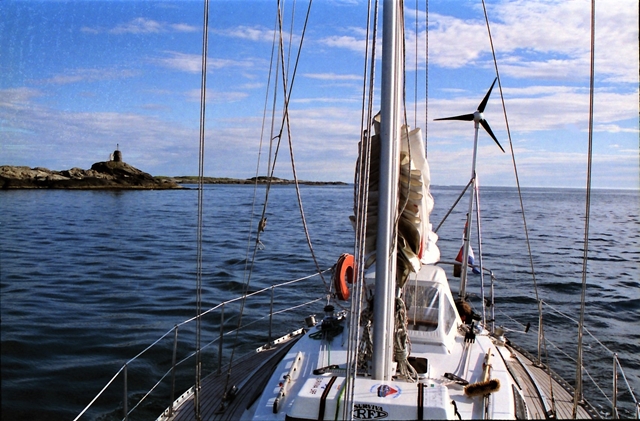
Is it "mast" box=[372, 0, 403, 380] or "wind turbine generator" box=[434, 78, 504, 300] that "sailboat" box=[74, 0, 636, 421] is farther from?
"wind turbine generator" box=[434, 78, 504, 300]

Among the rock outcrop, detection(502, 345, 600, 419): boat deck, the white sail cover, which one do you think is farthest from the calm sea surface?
the rock outcrop

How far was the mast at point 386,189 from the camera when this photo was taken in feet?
18.4

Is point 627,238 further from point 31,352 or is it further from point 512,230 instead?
point 31,352

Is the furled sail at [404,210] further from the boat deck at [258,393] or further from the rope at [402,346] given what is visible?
the boat deck at [258,393]

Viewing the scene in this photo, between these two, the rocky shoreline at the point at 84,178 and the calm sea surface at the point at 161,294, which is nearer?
the calm sea surface at the point at 161,294

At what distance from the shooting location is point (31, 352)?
525 inches

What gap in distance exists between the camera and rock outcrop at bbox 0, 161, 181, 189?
83.8m

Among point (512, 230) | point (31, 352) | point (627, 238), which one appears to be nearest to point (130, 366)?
point (31, 352)

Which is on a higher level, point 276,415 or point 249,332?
point 276,415

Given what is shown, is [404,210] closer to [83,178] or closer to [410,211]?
[410,211]

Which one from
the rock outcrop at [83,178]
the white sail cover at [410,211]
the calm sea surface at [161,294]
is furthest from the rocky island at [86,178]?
the white sail cover at [410,211]

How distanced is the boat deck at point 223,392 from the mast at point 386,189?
220 centimetres

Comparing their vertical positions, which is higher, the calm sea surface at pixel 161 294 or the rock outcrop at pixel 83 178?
the rock outcrop at pixel 83 178

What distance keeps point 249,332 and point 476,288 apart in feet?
34.4
